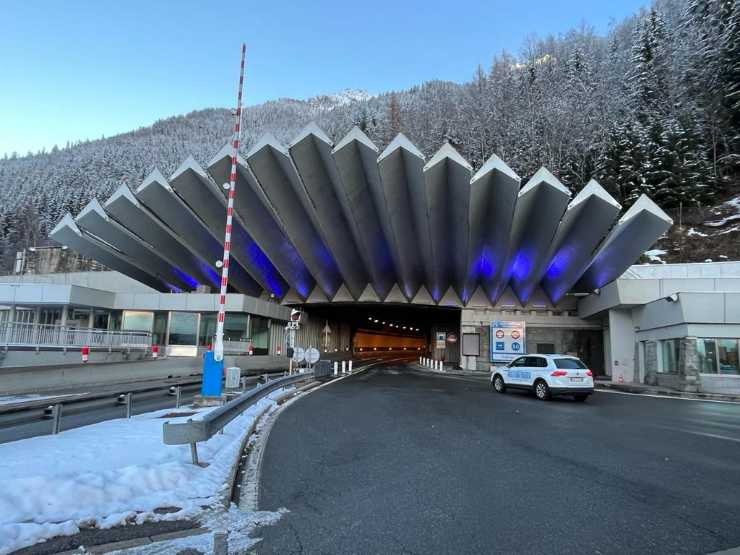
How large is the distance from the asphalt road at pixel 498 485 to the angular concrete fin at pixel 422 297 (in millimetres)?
31537

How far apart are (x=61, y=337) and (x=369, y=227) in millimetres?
19330

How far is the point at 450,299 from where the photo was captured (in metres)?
42.0

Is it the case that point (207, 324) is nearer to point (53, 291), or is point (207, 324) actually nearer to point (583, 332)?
point (53, 291)

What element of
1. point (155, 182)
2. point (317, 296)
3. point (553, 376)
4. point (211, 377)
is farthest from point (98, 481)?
point (317, 296)

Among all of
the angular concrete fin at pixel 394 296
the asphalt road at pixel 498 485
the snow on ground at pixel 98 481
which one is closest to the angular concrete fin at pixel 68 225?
the angular concrete fin at pixel 394 296

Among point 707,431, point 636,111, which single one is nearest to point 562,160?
point 636,111

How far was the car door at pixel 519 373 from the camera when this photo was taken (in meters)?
17.8

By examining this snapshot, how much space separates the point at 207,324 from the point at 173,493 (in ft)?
105

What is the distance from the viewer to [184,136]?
125000 millimetres

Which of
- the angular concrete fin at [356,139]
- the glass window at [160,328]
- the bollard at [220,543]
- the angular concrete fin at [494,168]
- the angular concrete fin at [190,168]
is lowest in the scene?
the bollard at [220,543]

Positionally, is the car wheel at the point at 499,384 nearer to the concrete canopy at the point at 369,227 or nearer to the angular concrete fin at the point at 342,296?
the concrete canopy at the point at 369,227

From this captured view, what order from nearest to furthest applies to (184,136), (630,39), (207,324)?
(207,324) → (630,39) → (184,136)

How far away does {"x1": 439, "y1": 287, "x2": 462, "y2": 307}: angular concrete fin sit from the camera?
4153cm

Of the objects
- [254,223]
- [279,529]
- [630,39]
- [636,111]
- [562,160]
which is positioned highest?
[630,39]
